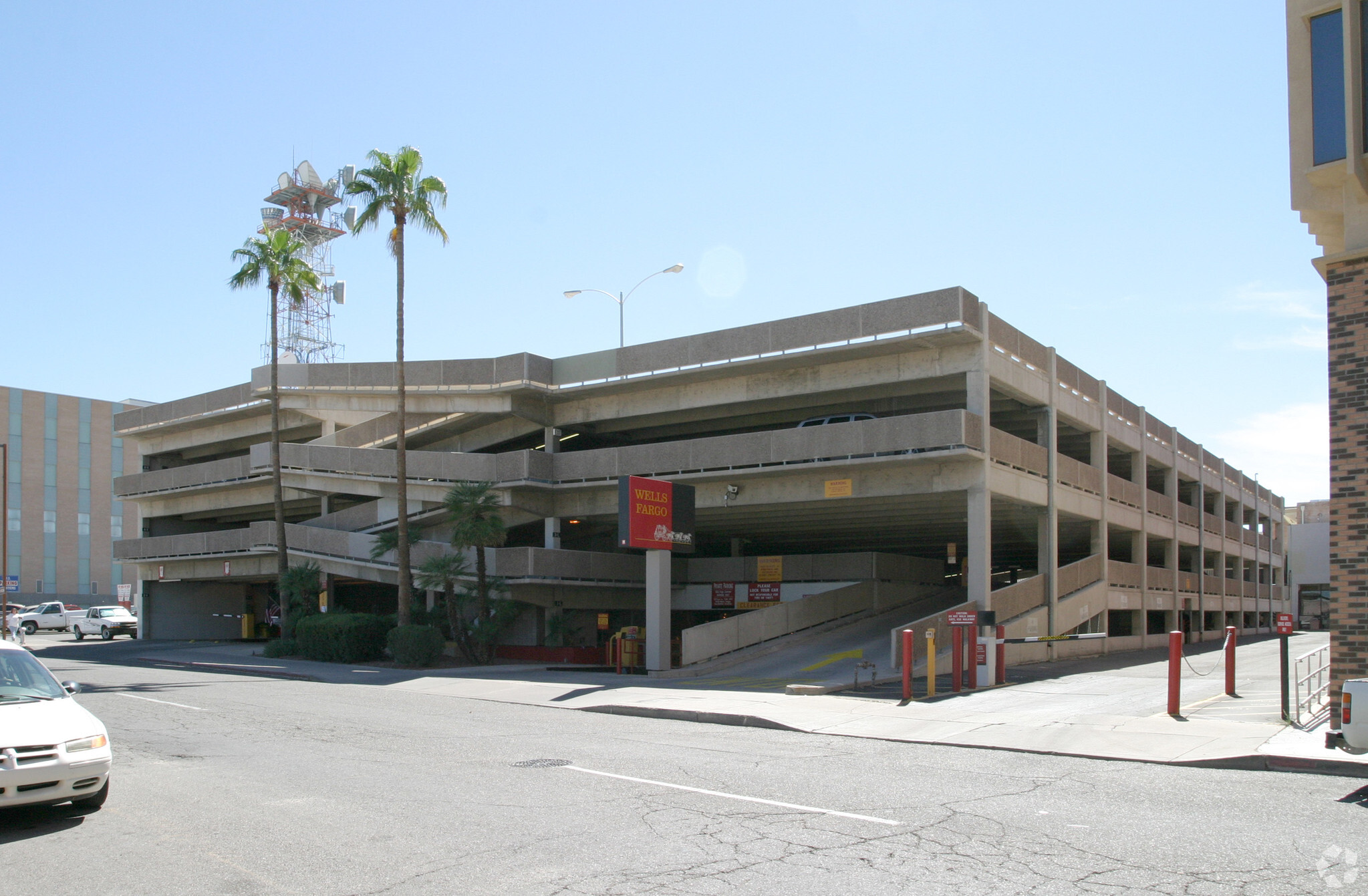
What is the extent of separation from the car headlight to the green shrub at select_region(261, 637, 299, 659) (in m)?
26.7

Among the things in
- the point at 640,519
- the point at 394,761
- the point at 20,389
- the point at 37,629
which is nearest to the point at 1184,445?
the point at 640,519

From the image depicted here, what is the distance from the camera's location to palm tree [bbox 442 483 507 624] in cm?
3122

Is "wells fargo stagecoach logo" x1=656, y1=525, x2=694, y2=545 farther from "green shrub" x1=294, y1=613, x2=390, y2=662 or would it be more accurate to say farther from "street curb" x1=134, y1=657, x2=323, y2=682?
"green shrub" x1=294, y1=613, x2=390, y2=662

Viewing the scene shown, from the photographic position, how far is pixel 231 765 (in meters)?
11.7

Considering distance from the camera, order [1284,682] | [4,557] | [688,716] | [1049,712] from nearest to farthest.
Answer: [1284,682], [1049,712], [688,716], [4,557]

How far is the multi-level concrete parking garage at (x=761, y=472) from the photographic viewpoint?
2894cm

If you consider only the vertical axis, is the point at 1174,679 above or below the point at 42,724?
below

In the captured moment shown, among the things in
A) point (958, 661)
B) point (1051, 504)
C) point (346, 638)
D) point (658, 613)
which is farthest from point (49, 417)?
point (958, 661)

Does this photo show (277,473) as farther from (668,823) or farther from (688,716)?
(668,823)

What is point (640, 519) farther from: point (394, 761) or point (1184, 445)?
point (1184, 445)

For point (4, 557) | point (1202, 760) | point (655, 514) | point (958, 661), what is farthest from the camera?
point (4, 557)

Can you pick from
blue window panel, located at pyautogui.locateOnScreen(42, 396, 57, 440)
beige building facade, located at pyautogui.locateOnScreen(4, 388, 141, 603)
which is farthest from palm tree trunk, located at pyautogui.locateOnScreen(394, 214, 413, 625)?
blue window panel, located at pyautogui.locateOnScreen(42, 396, 57, 440)

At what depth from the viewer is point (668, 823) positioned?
8.50 m

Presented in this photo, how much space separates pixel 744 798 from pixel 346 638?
25211mm
